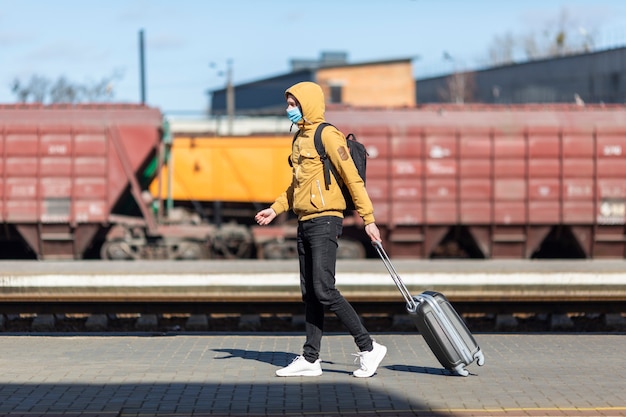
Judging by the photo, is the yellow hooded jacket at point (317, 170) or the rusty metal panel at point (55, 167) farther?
the rusty metal panel at point (55, 167)

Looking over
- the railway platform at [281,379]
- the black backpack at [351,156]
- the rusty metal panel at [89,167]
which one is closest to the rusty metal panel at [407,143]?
the rusty metal panel at [89,167]

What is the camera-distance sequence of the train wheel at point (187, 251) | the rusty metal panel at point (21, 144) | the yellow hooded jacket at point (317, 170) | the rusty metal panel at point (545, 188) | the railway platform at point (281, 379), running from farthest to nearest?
the train wheel at point (187, 251) < the rusty metal panel at point (545, 188) < the rusty metal panel at point (21, 144) < the yellow hooded jacket at point (317, 170) < the railway platform at point (281, 379)

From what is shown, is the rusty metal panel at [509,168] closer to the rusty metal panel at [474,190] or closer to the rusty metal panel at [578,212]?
the rusty metal panel at [474,190]

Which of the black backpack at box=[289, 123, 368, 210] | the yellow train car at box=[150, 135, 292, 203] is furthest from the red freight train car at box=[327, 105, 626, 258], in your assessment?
the black backpack at box=[289, 123, 368, 210]

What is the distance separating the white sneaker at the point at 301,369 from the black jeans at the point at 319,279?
4 cm

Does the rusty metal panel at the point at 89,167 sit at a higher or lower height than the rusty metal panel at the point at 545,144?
lower

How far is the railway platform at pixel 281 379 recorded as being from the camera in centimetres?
646

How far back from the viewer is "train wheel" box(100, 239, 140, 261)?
21938mm

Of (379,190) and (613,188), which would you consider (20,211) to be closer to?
(379,190)

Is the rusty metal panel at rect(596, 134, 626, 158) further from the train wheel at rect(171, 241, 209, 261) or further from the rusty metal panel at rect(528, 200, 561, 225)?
the train wheel at rect(171, 241, 209, 261)

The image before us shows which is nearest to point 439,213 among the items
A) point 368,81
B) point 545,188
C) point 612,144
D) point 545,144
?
point 545,188

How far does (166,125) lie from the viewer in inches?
884

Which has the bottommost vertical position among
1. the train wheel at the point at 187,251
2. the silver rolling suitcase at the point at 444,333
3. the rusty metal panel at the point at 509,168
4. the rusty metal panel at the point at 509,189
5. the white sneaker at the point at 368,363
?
the train wheel at the point at 187,251

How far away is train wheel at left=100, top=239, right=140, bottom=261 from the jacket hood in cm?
1509
